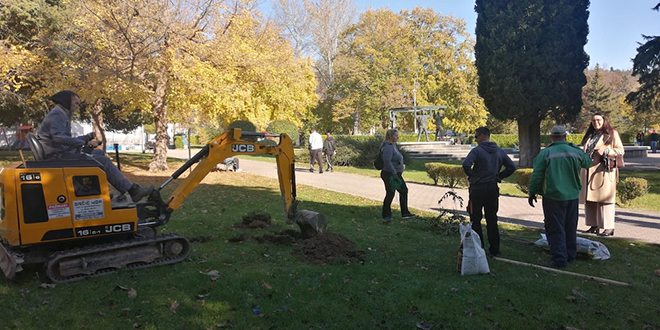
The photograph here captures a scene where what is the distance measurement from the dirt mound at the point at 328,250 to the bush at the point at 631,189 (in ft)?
27.9

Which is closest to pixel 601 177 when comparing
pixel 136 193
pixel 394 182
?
pixel 394 182

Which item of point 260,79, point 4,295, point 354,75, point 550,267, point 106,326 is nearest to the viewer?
point 106,326

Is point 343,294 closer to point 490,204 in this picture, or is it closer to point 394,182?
point 490,204

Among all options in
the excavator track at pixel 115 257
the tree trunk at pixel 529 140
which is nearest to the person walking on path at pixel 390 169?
the excavator track at pixel 115 257

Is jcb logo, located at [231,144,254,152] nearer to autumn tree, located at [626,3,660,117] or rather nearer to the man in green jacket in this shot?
the man in green jacket

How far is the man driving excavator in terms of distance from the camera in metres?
5.51

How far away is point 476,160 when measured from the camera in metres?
6.76

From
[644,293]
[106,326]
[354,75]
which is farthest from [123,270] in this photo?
[354,75]

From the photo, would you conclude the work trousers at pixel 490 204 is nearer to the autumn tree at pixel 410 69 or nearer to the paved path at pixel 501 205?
the paved path at pixel 501 205

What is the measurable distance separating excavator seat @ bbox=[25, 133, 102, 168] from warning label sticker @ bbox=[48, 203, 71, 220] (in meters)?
0.45

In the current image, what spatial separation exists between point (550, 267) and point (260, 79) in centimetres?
1524

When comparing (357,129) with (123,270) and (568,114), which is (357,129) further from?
(123,270)

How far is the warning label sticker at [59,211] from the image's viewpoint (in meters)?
5.23

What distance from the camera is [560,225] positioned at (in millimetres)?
6328
